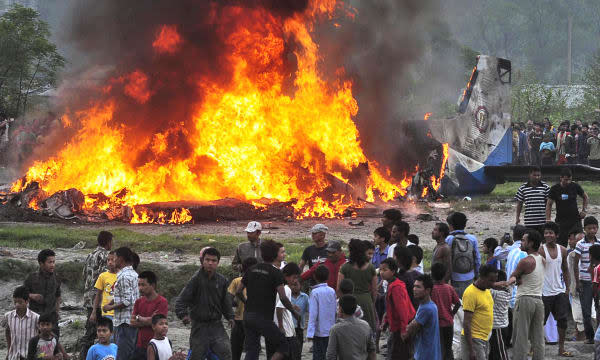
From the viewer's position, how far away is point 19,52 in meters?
38.5

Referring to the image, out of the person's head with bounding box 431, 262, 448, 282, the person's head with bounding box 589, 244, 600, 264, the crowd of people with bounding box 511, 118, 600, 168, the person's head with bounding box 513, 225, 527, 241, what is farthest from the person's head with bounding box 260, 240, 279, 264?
the crowd of people with bounding box 511, 118, 600, 168

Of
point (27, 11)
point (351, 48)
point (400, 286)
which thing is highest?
point (27, 11)

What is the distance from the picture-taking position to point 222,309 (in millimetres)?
8531

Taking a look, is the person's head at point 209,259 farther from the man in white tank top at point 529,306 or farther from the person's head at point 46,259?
the man in white tank top at point 529,306

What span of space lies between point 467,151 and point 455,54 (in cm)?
2952

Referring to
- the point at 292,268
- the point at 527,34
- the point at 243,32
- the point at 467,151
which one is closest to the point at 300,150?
the point at 243,32

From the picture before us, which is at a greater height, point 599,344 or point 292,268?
point 292,268

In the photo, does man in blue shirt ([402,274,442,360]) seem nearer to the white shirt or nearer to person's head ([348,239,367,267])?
person's head ([348,239,367,267])

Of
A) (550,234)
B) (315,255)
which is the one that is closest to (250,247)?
(315,255)

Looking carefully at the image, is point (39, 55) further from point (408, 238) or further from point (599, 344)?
point (599, 344)

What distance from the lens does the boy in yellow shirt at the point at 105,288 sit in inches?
358

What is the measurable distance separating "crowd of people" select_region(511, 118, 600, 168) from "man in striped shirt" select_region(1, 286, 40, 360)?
2207 centimetres

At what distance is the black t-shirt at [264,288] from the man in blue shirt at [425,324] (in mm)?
1272

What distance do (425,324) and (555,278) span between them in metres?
2.98
